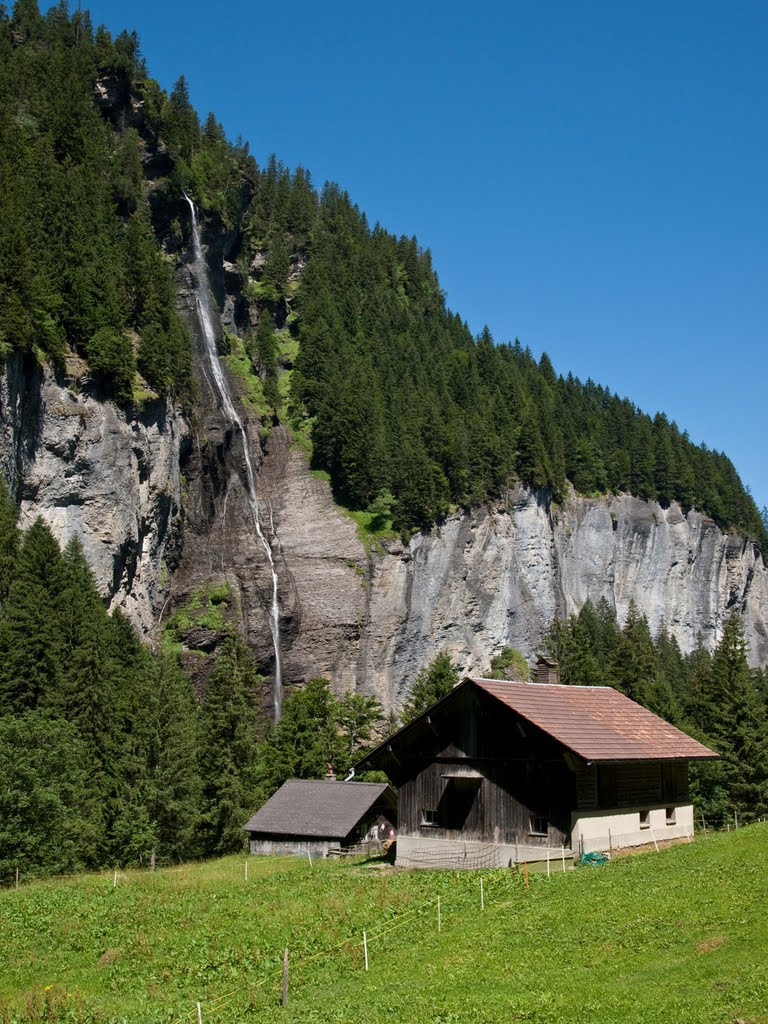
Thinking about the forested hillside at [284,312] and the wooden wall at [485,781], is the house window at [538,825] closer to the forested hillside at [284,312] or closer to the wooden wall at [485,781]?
the wooden wall at [485,781]

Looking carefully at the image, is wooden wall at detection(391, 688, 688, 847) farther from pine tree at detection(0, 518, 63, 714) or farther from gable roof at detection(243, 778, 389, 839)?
pine tree at detection(0, 518, 63, 714)

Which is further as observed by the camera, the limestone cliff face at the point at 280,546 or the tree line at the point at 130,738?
the limestone cliff face at the point at 280,546

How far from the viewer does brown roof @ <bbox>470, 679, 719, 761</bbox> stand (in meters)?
29.0

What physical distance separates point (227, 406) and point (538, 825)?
203 ft

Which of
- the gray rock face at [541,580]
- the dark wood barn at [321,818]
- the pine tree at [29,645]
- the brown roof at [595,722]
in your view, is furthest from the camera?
the gray rock face at [541,580]

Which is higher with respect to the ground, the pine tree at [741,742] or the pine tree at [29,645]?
the pine tree at [29,645]

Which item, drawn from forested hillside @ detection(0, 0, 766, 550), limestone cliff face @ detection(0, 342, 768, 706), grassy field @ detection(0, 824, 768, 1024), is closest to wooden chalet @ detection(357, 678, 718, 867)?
grassy field @ detection(0, 824, 768, 1024)

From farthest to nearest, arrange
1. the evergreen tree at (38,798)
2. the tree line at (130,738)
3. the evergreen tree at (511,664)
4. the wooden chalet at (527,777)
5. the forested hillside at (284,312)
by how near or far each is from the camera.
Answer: the evergreen tree at (511,664) < the forested hillside at (284,312) < the tree line at (130,738) < the evergreen tree at (38,798) < the wooden chalet at (527,777)

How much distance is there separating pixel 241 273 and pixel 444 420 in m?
28.6

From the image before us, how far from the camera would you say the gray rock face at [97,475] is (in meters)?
55.4

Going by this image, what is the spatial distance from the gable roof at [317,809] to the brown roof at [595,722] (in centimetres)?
1254

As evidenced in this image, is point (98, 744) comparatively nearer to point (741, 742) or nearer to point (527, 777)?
point (527, 777)

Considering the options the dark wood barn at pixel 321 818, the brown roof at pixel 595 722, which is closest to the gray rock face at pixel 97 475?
→ the dark wood barn at pixel 321 818

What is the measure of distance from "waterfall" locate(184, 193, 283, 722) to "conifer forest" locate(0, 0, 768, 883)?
2.53m
